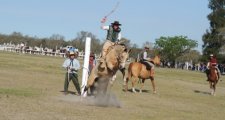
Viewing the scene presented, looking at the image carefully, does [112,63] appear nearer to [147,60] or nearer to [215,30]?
[147,60]

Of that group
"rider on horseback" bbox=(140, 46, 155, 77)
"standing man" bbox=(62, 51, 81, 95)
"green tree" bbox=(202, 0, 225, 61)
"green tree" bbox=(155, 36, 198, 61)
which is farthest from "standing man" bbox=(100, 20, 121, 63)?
"green tree" bbox=(155, 36, 198, 61)

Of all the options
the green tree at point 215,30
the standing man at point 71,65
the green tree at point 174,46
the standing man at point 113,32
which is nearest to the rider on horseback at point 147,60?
the standing man at point 71,65

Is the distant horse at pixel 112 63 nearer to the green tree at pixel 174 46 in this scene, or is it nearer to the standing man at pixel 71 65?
the standing man at pixel 71 65

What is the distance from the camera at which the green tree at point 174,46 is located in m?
144

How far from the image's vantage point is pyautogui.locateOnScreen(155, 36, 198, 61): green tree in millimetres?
144175

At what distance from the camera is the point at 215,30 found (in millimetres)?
103188

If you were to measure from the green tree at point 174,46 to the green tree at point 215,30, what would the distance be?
35.4 meters

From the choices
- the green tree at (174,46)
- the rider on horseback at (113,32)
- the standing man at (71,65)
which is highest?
the green tree at (174,46)

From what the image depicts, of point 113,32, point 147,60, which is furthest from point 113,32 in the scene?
point 147,60

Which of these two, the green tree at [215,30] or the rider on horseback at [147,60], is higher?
the green tree at [215,30]

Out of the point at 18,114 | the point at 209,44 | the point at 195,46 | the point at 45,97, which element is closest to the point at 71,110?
the point at 18,114

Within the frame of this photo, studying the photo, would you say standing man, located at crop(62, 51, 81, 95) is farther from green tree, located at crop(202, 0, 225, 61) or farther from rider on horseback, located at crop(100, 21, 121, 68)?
green tree, located at crop(202, 0, 225, 61)

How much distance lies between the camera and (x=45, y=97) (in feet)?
57.3

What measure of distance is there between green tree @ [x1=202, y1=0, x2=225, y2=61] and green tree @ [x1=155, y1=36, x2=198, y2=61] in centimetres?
3536
